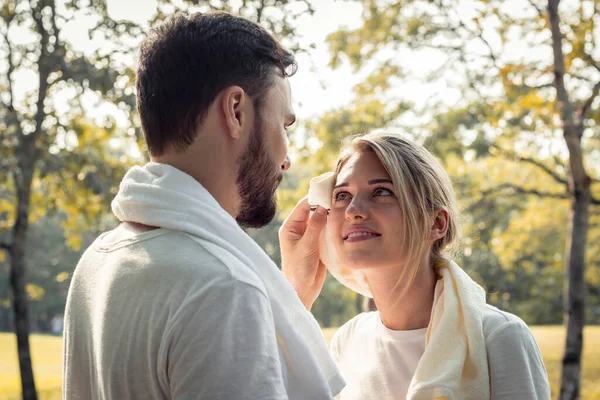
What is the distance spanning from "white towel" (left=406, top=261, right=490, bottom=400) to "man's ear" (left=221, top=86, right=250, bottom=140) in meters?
0.92

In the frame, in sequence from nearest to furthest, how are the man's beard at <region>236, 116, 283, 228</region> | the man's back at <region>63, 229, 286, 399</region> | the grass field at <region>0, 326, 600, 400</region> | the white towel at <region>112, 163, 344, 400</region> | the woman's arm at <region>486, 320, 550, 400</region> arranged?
the man's back at <region>63, 229, 286, 399</region>
the white towel at <region>112, 163, 344, 400</region>
the man's beard at <region>236, 116, 283, 228</region>
the woman's arm at <region>486, 320, 550, 400</region>
the grass field at <region>0, 326, 600, 400</region>

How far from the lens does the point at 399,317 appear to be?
2318 millimetres

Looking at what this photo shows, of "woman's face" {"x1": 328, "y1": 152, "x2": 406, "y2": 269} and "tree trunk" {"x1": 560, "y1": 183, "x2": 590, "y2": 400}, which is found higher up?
"woman's face" {"x1": 328, "y1": 152, "x2": 406, "y2": 269}

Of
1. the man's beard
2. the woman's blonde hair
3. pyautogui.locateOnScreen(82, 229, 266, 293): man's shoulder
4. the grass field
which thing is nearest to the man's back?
pyautogui.locateOnScreen(82, 229, 266, 293): man's shoulder

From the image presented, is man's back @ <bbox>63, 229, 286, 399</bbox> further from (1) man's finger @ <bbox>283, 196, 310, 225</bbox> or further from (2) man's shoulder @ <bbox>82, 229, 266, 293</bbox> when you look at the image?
(1) man's finger @ <bbox>283, 196, 310, 225</bbox>

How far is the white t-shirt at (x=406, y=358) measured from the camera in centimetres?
197

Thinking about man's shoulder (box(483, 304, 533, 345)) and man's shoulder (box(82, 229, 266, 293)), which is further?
man's shoulder (box(483, 304, 533, 345))

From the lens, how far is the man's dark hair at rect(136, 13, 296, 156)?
1.49 meters

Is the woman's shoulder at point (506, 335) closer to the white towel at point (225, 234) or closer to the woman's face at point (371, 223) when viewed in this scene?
the woman's face at point (371, 223)

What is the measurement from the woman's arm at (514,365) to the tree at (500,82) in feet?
14.6

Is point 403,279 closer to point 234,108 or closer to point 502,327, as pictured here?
point 502,327

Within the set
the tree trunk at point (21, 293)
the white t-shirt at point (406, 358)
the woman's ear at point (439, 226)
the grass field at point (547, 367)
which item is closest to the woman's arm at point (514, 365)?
the white t-shirt at point (406, 358)

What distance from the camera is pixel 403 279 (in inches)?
89.7

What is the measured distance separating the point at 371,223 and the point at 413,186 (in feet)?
0.56
